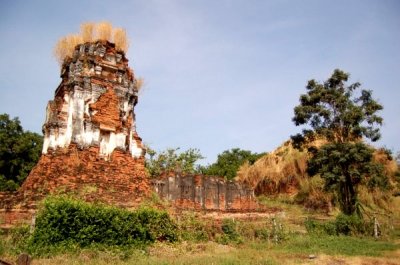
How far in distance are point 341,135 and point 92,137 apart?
456 inches

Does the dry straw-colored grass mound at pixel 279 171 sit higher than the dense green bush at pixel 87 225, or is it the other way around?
the dry straw-colored grass mound at pixel 279 171

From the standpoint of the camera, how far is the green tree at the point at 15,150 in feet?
85.6

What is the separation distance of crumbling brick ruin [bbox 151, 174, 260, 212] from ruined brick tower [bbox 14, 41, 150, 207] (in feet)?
9.80

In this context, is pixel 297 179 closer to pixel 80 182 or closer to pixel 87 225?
pixel 80 182

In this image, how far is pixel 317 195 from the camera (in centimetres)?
2039

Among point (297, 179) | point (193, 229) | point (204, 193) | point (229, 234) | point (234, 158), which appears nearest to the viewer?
point (193, 229)

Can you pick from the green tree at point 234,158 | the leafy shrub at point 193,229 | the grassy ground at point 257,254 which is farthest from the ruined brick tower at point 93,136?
the green tree at point 234,158

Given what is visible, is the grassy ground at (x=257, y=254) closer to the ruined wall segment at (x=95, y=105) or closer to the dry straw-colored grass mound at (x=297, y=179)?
the ruined wall segment at (x=95, y=105)

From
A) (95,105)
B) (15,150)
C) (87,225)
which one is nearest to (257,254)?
(87,225)

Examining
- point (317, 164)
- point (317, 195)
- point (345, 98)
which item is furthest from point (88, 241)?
point (317, 195)

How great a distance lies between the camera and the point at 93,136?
10242mm

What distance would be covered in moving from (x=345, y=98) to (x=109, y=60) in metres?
10.7

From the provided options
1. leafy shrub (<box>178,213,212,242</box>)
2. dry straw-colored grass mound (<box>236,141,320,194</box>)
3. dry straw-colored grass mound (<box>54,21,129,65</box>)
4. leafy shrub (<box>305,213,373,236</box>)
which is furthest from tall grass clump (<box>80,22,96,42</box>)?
dry straw-colored grass mound (<box>236,141,320,194</box>)

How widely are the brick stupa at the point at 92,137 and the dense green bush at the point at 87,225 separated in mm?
936
